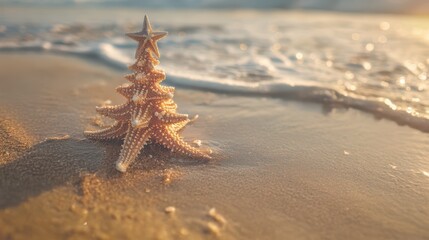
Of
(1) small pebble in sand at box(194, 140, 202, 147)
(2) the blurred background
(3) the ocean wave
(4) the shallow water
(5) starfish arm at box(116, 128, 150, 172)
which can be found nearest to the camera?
(5) starfish arm at box(116, 128, 150, 172)

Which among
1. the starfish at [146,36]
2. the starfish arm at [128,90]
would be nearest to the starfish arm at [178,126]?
the starfish arm at [128,90]

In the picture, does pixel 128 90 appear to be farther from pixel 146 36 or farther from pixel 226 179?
pixel 226 179

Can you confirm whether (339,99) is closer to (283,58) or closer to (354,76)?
(354,76)

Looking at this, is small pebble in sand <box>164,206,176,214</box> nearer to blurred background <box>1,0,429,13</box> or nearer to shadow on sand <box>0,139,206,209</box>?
shadow on sand <box>0,139,206,209</box>

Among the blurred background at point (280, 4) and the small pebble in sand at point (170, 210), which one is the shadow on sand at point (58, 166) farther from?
the blurred background at point (280, 4)

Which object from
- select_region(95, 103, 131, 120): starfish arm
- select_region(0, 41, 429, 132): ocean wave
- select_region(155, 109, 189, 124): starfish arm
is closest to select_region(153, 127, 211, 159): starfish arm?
select_region(155, 109, 189, 124): starfish arm

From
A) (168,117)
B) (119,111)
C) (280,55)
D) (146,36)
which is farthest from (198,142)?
(280,55)
